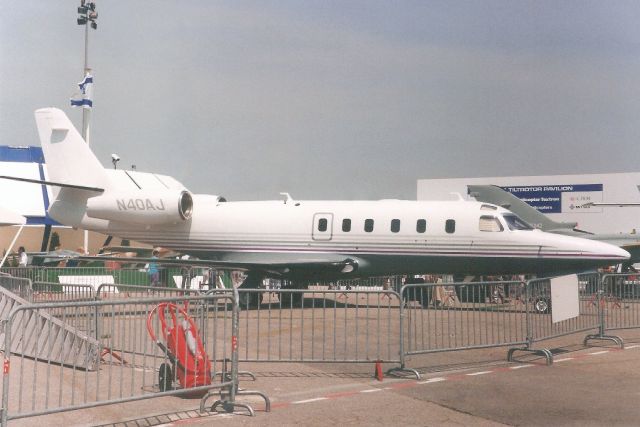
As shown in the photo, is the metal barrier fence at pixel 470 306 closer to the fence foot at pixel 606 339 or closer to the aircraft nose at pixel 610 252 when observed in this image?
the fence foot at pixel 606 339

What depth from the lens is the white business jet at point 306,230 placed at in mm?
17078

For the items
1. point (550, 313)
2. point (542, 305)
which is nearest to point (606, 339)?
point (550, 313)

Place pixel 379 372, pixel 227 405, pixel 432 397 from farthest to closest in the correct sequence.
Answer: pixel 379 372
pixel 432 397
pixel 227 405

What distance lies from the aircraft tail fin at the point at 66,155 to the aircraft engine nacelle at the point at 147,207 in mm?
942

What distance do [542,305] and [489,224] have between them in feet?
21.9

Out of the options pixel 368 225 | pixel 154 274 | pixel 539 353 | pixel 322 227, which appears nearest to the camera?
pixel 539 353

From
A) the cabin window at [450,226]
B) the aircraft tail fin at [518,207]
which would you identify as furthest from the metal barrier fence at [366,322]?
the aircraft tail fin at [518,207]

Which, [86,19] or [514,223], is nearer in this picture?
[514,223]

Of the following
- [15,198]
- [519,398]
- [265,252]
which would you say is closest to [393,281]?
[265,252]

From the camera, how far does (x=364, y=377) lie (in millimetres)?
8836

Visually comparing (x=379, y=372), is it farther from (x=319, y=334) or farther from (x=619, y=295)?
(x=619, y=295)

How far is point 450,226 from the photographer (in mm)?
17656

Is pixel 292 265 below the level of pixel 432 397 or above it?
above

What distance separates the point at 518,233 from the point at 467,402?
33.9ft
